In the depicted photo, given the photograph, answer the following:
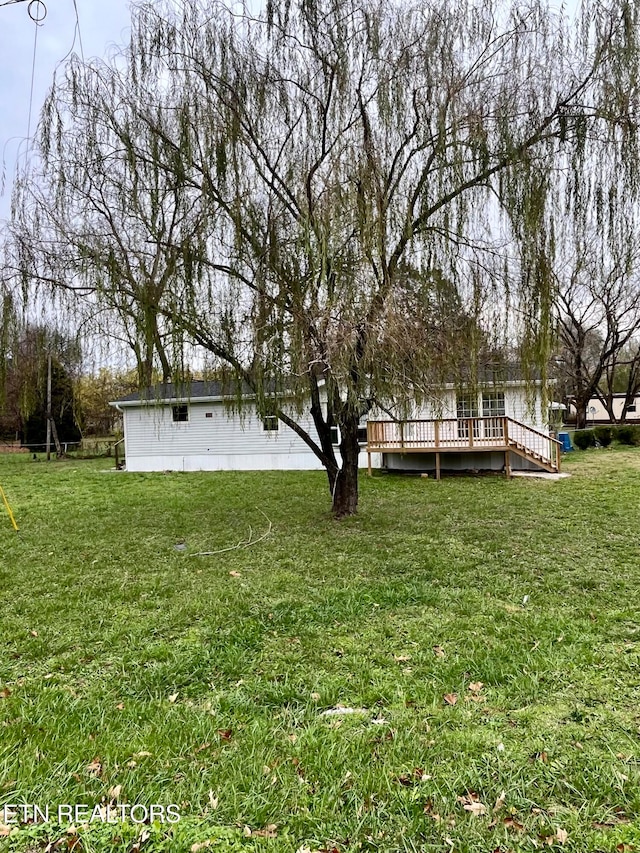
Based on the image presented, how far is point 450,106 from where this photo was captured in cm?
482

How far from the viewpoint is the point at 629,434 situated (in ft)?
59.9

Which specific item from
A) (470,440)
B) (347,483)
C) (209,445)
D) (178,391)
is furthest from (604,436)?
(178,391)

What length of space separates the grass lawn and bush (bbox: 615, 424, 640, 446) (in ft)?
47.0

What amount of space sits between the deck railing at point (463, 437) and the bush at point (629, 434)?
797 centimetres

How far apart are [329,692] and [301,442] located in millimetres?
11886

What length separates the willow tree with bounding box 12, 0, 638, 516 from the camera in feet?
15.2

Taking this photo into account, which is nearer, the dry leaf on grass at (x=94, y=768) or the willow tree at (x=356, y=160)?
the dry leaf on grass at (x=94, y=768)

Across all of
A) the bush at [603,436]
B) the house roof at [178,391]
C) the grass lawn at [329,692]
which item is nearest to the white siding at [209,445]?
the house roof at [178,391]

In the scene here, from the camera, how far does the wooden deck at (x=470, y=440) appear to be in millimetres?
11953

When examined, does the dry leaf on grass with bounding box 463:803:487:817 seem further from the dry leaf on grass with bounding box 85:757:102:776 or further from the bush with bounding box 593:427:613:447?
the bush with bounding box 593:427:613:447

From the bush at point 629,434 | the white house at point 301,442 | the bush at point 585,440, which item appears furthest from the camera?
the bush at point 585,440

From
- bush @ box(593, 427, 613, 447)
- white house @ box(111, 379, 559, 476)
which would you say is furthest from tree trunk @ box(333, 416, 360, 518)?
bush @ box(593, 427, 613, 447)

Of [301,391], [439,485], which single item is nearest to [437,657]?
[301,391]

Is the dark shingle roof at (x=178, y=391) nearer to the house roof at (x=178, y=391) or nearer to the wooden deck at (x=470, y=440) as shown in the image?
the house roof at (x=178, y=391)
